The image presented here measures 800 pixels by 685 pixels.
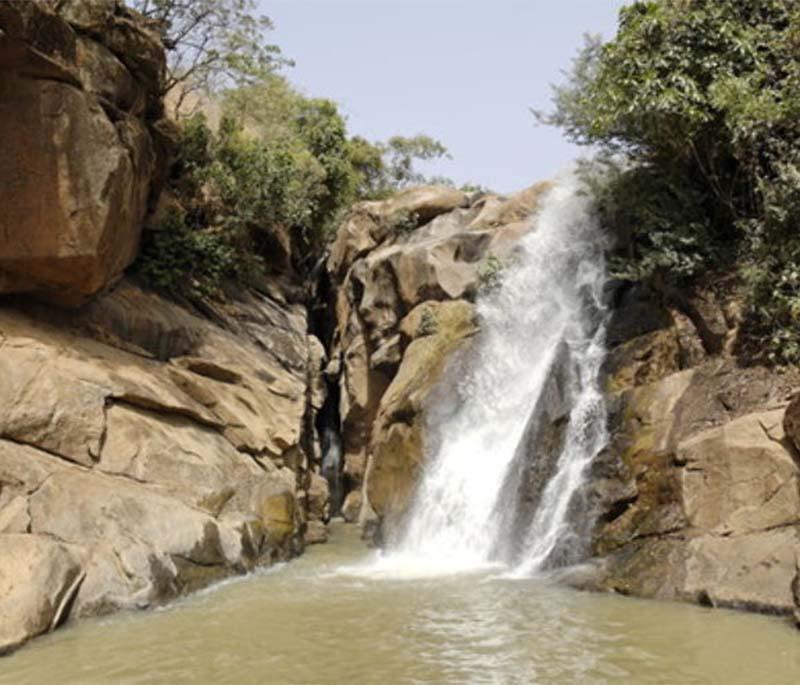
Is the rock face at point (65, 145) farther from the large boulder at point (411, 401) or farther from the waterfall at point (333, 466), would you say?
the waterfall at point (333, 466)

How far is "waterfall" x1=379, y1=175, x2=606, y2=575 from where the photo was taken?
1534cm

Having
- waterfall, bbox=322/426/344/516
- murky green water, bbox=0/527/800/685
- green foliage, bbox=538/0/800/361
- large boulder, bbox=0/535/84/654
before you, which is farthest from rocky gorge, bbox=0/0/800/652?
waterfall, bbox=322/426/344/516

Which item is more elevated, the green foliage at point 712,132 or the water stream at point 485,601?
the green foliage at point 712,132

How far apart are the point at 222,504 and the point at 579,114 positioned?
1437 centimetres

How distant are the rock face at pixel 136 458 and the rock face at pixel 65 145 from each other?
4.55ft

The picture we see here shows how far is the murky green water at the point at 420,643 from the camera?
8.26m

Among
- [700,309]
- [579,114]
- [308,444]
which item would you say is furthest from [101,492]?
[579,114]

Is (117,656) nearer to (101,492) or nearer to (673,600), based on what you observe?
(101,492)

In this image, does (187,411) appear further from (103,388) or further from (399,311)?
(399,311)

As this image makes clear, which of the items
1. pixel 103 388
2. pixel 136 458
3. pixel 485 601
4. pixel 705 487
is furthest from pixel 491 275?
pixel 485 601

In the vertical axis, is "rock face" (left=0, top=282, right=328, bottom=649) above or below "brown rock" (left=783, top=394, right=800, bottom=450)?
below

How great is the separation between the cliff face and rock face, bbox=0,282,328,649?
0.11 ft

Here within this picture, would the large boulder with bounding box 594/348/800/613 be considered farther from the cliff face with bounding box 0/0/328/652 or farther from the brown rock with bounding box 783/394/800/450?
the cliff face with bounding box 0/0/328/652

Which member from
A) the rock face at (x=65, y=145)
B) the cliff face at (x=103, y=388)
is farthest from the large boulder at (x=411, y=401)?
the rock face at (x=65, y=145)
